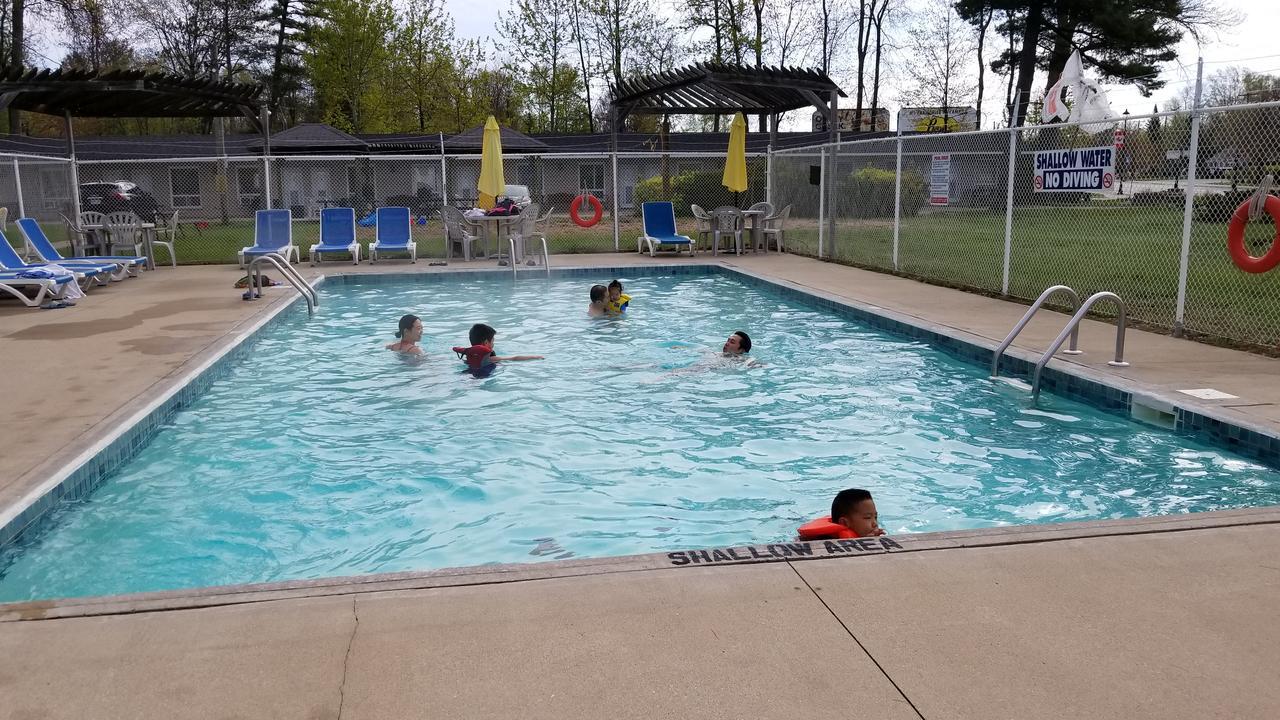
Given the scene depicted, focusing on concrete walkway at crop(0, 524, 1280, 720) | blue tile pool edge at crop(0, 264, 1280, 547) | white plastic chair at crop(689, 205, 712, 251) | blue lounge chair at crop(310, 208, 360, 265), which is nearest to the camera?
concrete walkway at crop(0, 524, 1280, 720)

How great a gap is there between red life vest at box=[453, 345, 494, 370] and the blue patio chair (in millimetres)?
6436

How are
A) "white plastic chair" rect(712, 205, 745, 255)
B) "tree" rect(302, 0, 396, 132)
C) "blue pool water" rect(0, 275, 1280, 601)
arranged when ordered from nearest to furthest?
"blue pool water" rect(0, 275, 1280, 601)
"white plastic chair" rect(712, 205, 745, 255)
"tree" rect(302, 0, 396, 132)

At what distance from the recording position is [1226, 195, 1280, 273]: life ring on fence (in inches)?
267

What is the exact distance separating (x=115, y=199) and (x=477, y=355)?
22.1 meters

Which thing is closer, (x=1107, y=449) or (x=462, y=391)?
(x=1107, y=449)

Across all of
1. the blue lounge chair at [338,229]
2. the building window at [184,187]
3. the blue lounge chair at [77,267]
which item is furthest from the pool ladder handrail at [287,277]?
the building window at [184,187]

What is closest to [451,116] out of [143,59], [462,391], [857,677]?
[143,59]

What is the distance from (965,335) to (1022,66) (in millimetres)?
27781

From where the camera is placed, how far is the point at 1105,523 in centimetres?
381

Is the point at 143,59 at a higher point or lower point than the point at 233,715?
higher

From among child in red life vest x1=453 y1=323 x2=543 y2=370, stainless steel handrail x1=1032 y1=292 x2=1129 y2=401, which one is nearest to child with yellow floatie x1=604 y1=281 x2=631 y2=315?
child in red life vest x1=453 y1=323 x2=543 y2=370

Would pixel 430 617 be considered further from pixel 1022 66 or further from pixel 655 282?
pixel 1022 66

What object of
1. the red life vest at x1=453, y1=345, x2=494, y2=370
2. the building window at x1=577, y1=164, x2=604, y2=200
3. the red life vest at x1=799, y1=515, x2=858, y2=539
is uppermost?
the building window at x1=577, y1=164, x2=604, y2=200

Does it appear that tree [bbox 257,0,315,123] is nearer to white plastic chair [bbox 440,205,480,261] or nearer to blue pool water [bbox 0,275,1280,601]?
white plastic chair [bbox 440,205,480,261]
